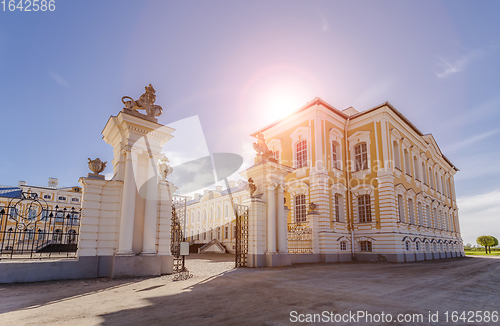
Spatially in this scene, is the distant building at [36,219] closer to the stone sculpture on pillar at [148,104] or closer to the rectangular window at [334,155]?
the stone sculpture on pillar at [148,104]

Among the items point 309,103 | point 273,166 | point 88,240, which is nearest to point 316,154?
point 309,103

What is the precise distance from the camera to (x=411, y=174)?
2825cm

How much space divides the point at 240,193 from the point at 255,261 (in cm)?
2997

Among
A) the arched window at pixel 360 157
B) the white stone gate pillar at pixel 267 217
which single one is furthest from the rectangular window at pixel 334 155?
the white stone gate pillar at pixel 267 217

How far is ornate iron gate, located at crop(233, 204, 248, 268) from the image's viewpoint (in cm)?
1467

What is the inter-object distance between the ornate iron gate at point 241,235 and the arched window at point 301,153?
1141cm

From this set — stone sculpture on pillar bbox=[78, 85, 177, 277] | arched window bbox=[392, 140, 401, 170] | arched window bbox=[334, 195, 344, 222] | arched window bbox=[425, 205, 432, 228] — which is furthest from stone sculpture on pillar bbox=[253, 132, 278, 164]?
arched window bbox=[425, 205, 432, 228]

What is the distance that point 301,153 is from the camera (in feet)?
84.4

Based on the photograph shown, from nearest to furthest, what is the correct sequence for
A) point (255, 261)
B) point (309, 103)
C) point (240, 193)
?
point (255, 261)
point (309, 103)
point (240, 193)

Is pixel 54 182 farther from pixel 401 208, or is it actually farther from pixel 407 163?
pixel 407 163

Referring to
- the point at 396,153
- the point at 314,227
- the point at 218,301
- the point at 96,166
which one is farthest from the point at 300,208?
the point at 218,301

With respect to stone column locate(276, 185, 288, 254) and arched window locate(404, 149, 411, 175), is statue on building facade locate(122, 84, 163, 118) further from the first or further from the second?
arched window locate(404, 149, 411, 175)

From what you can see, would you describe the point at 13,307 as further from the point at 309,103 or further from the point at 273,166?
the point at 309,103

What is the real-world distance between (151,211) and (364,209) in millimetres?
18555
